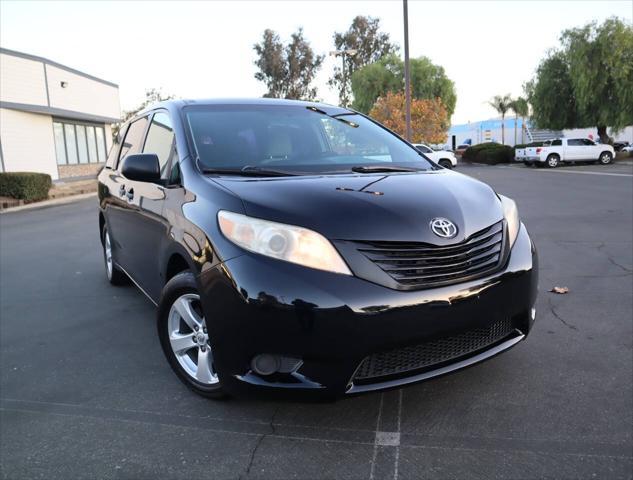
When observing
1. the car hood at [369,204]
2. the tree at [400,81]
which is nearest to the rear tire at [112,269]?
the car hood at [369,204]

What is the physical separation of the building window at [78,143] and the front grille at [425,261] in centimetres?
2630

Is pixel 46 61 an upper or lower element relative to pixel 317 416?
upper

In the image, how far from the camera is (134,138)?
4391 millimetres

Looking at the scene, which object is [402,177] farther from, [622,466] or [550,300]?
[550,300]

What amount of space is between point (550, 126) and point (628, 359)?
3536cm

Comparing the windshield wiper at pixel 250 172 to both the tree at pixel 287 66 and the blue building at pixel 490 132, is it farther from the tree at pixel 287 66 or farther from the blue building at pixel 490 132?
the blue building at pixel 490 132

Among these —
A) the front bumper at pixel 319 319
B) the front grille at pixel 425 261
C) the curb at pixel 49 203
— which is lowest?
the curb at pixel 49 203

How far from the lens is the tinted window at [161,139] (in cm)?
326

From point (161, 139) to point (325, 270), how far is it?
1.95m

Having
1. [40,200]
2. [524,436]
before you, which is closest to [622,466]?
[524,436]

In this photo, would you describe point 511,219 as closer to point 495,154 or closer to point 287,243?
point 287,243

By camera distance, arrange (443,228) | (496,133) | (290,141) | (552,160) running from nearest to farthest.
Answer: (443,228)
(290,141)
(552,160)
(496,133)

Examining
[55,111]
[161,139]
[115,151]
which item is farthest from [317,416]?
[55,111]

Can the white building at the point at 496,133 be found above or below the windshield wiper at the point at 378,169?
above
